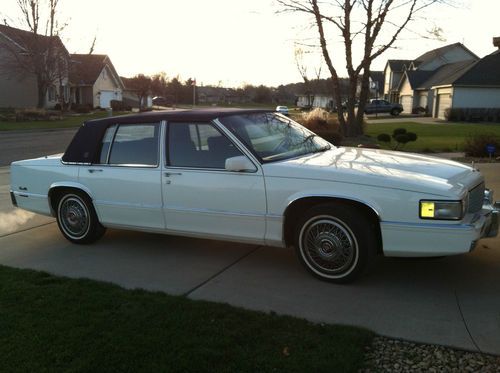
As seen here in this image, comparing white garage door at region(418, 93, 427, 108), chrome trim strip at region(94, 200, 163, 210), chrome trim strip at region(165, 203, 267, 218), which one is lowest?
chrome trim strip at region(94, 200, 163, 210)

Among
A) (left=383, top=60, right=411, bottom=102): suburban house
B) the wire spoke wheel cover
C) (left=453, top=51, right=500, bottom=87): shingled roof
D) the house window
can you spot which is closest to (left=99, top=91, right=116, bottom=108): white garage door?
the house window

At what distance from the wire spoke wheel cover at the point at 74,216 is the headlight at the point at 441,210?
12.4 ft

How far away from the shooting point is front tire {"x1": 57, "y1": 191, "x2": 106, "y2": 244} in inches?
235

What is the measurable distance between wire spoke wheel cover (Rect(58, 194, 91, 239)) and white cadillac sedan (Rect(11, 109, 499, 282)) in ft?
0.04

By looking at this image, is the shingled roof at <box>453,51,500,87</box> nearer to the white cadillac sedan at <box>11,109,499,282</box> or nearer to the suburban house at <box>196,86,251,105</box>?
the white cadillac sedan at <box>11,109,499,282</box>

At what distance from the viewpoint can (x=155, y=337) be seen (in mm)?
3609

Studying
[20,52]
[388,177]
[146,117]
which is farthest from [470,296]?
[20,52]

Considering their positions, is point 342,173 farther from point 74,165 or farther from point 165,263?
point 74,165

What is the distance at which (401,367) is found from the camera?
325 cm

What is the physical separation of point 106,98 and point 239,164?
56.8 m

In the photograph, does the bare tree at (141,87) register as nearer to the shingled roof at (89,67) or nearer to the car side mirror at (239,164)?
the shingled roof at (89,67)

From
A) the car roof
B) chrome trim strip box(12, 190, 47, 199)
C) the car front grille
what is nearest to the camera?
the car front grille

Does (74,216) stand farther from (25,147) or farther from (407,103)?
(407,103)

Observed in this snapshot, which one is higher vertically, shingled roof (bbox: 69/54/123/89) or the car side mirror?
shingled roof (bbox: 69/54/123/89)
